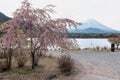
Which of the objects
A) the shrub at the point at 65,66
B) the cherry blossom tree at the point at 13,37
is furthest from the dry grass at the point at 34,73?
the cherry blossom tree at the point at 13,37

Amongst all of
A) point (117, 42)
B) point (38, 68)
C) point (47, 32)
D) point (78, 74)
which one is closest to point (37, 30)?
point (47, 32)

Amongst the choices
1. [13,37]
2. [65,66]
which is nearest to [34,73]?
[65,66]

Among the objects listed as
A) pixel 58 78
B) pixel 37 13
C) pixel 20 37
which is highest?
pixel 37 13

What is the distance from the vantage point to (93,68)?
1407 centimetres

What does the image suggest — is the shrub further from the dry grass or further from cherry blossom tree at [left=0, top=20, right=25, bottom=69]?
cherry blossom tree at [left=0, top=20, right=25, bottom=69]

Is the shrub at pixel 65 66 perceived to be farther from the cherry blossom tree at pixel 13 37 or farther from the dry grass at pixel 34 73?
the cherry blossom tree at pixel 13 37

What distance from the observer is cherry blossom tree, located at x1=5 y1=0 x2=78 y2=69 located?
13.1 metres

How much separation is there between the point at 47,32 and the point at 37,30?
0.60m

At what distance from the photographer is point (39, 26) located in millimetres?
13438

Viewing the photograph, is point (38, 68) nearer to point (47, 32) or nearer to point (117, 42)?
point (47, 32)

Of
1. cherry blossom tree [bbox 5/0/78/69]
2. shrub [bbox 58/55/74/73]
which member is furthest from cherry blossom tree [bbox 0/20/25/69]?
shrub [bbox 58/55/74/73]

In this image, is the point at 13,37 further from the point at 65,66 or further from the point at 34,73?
the point at 65,66

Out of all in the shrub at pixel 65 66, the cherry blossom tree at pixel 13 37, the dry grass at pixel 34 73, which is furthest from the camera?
the cherry blossom tree at pixel 13 37

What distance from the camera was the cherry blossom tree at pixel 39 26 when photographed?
13102 millimetres
